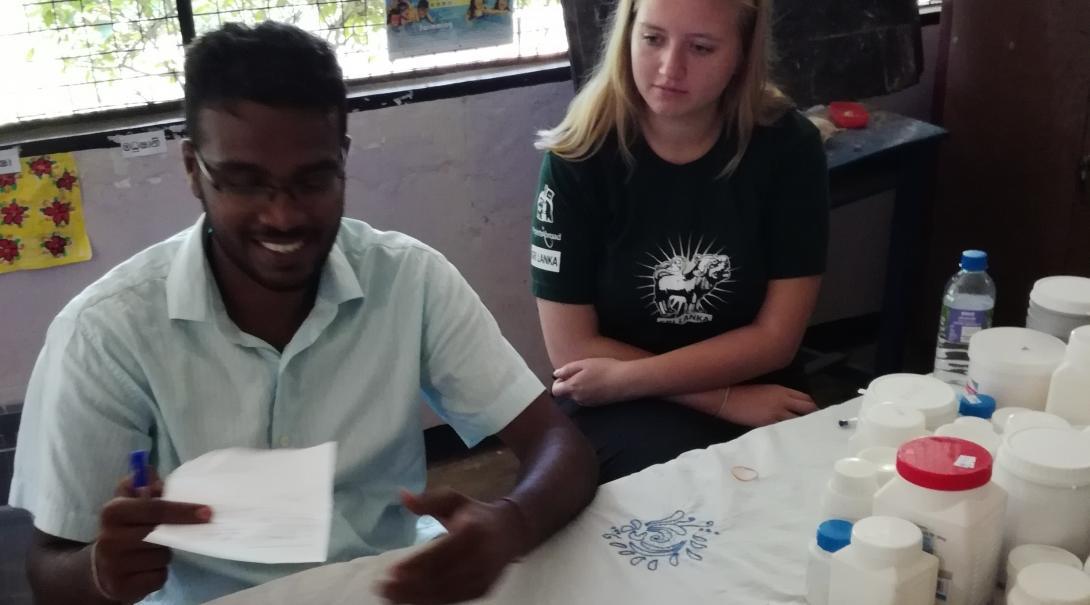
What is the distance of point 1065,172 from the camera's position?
94.1 inches

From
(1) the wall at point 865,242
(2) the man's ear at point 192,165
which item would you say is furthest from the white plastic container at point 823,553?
(1) the wall at point 865,242

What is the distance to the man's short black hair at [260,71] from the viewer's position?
1.00m

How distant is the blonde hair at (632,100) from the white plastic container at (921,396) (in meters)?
0.56

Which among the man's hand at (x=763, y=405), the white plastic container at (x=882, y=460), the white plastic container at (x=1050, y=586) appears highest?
the white plastic container at (x=882, y=460)

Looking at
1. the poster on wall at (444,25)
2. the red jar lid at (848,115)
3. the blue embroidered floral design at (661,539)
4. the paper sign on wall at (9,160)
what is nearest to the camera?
the blue embroidered floral design at (661,539)

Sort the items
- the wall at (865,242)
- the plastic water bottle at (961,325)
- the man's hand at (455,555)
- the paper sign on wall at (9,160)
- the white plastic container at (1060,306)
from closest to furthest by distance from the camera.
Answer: the man's hand at (455,555) < the white plastic container at (1060,306) < the plastic water bottle at (961,325) < the paper sign on wall at (9,160) < the wall at (865,242)

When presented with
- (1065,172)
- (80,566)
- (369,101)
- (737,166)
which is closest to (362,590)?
(80,566)

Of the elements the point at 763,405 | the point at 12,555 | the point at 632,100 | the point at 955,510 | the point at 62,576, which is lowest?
the point at 12,555

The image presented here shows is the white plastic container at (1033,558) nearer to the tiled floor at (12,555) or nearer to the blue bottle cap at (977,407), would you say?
the blue bottle cap at (977,407)

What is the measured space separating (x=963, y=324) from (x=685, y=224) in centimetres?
44

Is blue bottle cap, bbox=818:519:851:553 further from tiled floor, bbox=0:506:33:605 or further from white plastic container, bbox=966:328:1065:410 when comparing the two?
tiled floor, bbox=0:506:33:605

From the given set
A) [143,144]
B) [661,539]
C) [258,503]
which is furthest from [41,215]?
[661,539]

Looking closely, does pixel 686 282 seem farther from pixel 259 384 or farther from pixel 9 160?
pixel 9 160

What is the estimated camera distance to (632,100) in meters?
1.60
